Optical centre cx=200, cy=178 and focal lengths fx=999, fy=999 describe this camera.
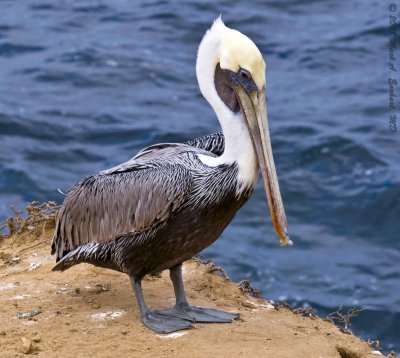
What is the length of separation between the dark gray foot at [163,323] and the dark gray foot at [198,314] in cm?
5

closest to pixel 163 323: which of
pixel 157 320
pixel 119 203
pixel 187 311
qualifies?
pixel 157 320

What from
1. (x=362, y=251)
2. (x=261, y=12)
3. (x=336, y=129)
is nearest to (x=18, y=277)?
(x=362, y=251)

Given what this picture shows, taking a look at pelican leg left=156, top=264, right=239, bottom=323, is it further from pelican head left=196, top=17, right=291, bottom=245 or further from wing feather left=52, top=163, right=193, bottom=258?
pelican head left=196, top=17, right=291, bottom=245

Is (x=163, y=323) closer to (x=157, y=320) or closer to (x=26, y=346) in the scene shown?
(x=157, y=320)

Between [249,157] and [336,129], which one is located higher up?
[249,157]

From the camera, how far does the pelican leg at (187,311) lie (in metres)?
6.07

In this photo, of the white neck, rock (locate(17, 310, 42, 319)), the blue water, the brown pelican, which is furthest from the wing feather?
the blue water

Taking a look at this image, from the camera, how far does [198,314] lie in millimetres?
6133

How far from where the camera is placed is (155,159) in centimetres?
620

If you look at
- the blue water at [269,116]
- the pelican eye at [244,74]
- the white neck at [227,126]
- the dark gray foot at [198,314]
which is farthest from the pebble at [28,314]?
the blue water at [269,116]

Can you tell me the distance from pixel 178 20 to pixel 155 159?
1159 centimetres

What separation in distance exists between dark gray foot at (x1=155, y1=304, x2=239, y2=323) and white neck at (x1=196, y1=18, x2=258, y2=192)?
836 mm

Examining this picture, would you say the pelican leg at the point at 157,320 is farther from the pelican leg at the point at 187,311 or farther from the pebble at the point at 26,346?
the pebble at the point at 26,346

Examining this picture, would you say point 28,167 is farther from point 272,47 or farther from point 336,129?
point 272,47
